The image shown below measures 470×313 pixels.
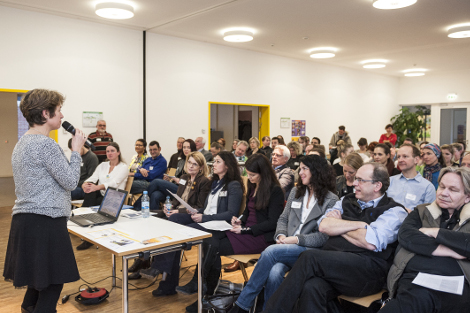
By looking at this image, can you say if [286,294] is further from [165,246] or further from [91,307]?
[91,307]

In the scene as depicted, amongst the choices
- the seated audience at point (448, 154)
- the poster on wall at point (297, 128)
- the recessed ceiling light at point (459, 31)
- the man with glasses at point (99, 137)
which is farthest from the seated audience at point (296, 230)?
the poster on wall at point (297, 128)

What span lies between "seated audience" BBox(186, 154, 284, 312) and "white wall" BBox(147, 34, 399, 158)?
5783mm

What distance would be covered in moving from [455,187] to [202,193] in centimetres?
244

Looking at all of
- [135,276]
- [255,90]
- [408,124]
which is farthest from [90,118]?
[408,124]

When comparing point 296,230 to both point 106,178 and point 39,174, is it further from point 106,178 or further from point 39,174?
point 106,178

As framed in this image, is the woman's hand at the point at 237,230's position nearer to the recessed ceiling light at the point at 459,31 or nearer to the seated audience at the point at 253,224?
the seated audience at the point at 253,224

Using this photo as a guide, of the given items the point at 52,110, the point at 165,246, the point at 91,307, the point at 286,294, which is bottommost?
the point at 91,307

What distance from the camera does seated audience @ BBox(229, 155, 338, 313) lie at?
2787 millimetres

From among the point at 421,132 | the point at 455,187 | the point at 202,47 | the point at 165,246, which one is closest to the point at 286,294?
the point at 165,246

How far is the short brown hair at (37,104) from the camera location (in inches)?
89.2

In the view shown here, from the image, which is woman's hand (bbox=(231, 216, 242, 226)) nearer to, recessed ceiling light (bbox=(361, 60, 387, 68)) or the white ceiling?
the white ceiling

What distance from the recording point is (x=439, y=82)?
14.7 metres

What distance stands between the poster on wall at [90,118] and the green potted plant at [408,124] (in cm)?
1141

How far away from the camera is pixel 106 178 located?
519 centimetres
